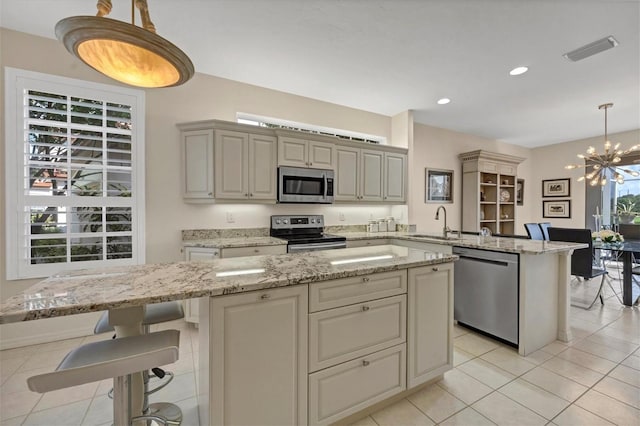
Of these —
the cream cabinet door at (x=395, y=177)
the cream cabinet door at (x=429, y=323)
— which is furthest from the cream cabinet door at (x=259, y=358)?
the cream cabinet door at (x=395, y=177)

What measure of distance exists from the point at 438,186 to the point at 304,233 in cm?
306

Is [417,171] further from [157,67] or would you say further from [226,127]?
[157,67]

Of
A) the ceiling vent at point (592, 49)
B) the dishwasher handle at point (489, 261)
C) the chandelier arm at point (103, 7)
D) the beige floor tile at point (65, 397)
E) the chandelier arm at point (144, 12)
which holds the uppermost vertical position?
the ceiling vent at point (592, 49)

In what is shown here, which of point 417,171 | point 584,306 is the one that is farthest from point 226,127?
point 584,306

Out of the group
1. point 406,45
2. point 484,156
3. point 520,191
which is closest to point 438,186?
point 484,156

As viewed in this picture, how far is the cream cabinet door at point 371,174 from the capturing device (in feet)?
13.5

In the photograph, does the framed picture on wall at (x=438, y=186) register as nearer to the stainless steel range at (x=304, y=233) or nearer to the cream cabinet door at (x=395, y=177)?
the cream cabinet door at (x=395, y=177)

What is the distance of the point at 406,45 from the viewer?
270cm

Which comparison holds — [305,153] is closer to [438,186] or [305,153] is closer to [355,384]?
[355,384]

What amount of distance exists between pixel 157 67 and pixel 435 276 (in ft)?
6.74

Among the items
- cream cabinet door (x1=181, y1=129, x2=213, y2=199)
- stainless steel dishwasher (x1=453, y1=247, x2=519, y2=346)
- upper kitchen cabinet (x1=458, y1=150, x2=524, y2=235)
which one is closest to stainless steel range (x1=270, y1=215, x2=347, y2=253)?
cream cabinet door (x1=181, y1=129, x2=213, y2=199)

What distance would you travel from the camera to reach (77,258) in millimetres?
2734

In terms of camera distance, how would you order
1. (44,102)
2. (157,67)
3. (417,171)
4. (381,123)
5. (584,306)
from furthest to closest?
(417,171) < (381,123) < (584,306) < (44,102) < (157,67)

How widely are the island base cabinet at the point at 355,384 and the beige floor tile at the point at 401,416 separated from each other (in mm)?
128
